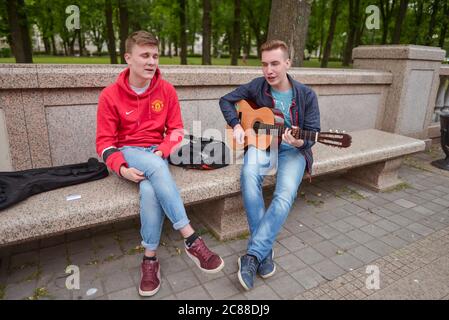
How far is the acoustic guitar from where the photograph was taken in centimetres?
313

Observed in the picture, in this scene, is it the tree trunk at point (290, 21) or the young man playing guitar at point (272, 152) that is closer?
the young man playing guitar at point (272, 152)

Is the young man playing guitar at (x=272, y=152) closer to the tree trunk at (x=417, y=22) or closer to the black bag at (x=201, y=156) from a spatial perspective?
the black bag at (x=201, y=156)

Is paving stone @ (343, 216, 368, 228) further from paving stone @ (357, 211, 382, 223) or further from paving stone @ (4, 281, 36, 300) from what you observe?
paving stone @ (4, 281, 36, 300)

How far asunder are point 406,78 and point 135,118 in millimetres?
4993

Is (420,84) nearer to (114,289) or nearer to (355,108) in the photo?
(355,108)

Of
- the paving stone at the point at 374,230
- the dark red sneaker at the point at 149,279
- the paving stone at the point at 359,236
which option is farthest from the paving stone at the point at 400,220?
the dark red sneaker at the point at 149,279

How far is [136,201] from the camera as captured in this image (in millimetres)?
2658

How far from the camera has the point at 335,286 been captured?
2744mm

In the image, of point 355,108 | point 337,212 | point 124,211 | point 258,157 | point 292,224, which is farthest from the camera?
point 355,108

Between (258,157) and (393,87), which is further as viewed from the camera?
(393,87)

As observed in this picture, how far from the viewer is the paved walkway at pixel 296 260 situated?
265 centimetres

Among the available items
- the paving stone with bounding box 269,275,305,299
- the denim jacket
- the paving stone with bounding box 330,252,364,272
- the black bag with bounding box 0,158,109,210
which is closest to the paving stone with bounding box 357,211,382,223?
the paving stone with bounding box 330,252,364,272

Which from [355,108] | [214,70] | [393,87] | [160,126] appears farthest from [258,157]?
[393,87]

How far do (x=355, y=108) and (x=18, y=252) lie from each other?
17.0 feet
